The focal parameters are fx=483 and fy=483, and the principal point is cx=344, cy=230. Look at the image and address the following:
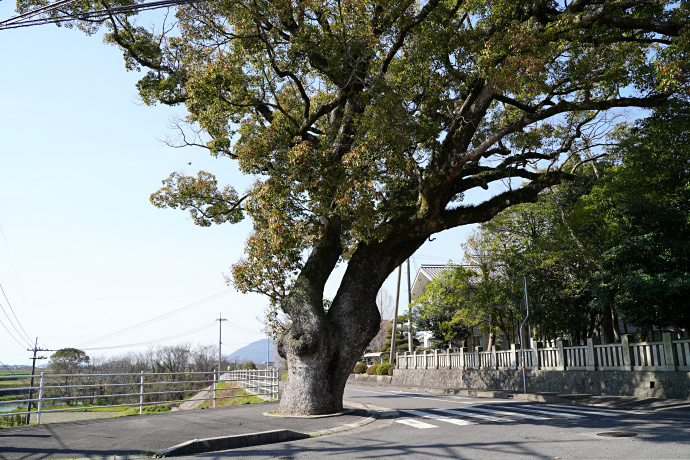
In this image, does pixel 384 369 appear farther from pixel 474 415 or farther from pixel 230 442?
pixel 230 442

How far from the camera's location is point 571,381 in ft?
64.4

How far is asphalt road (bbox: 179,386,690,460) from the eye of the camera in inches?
278

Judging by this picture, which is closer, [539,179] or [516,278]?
[539,179]

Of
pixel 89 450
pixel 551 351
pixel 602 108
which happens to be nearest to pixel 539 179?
pixel 602 108

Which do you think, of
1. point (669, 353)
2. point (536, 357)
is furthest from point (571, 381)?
point (669, 353)

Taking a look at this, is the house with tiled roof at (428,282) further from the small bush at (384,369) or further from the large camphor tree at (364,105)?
the large camphor tree at (364,105)

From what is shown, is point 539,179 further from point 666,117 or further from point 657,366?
point 657,366

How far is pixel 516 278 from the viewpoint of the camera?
2402 cm

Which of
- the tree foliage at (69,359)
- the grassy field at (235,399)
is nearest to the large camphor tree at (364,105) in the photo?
the grassy field at (235,399)

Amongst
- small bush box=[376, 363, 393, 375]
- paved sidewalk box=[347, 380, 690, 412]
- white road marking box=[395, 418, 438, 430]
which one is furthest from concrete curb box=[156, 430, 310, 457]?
small bush box=[376, 363, 393, 375]

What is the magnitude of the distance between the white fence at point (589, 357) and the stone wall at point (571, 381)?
0.27 m

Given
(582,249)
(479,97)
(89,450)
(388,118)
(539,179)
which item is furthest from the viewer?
(582,249)

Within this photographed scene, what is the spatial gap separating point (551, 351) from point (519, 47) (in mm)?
15329

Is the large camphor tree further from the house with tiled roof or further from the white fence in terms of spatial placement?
the house with tiled roof
